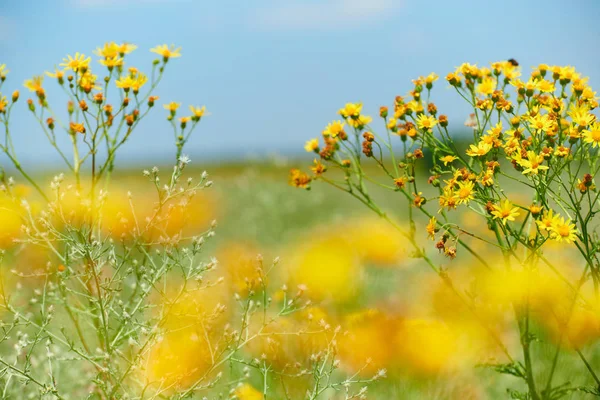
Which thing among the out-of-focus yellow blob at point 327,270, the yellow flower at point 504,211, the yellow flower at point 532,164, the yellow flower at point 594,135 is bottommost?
the out-of-focus yellow blob at point 327,270

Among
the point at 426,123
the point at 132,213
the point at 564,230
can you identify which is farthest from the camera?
the point at 132,213

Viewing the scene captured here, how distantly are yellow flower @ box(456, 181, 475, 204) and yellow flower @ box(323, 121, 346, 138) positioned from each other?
2.23 feet

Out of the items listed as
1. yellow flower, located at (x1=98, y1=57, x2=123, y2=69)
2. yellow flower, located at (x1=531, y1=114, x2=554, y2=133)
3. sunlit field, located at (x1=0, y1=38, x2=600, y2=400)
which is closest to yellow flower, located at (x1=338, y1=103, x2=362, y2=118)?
sunlit field, located at (x1=0, y1=38, x2=600, y2=400)

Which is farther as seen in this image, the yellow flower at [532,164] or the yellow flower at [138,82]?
the yellow flower at [138,82]

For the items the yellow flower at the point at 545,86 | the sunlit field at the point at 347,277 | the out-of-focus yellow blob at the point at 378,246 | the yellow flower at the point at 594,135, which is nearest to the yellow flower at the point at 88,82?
the sunlit field at the point at 347,277

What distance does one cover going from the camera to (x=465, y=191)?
7.44 ft

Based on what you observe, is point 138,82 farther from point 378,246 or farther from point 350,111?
point 378,246

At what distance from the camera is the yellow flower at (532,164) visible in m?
2.15

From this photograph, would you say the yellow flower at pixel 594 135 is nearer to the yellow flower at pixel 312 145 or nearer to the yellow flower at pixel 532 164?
the yellow flower at pixel 532 164

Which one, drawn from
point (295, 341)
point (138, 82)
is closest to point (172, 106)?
point (138, 82)

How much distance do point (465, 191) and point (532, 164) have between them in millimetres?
251

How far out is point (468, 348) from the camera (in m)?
3.06

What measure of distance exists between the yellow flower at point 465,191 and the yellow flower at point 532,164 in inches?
7.5

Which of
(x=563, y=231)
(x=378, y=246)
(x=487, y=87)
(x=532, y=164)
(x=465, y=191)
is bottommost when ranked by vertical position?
(x=378, y=246)
